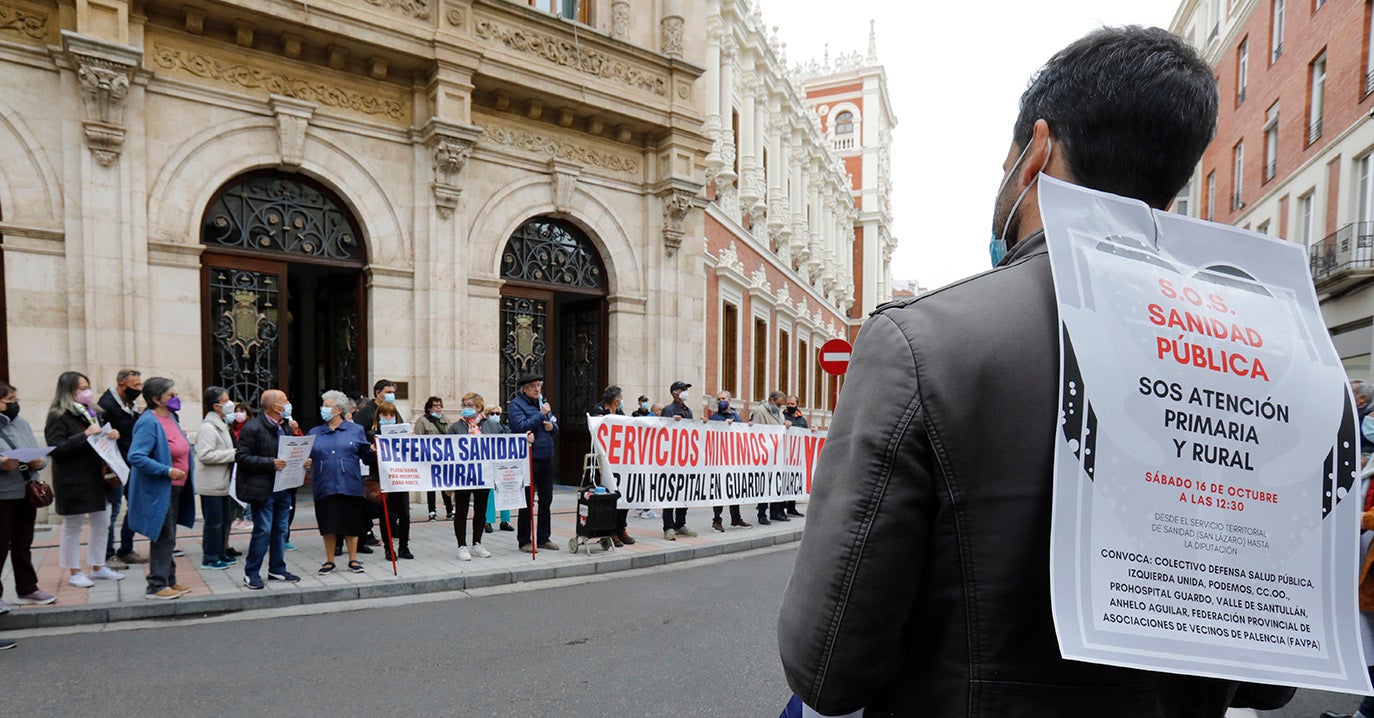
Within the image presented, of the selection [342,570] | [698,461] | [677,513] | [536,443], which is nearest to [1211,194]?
[698,461]

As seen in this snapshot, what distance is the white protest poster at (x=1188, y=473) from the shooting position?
1051mm

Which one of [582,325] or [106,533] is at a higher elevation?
[582,325]

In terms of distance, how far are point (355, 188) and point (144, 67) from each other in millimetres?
3125

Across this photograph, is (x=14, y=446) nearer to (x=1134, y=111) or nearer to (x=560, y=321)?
(x=1134, y=111)

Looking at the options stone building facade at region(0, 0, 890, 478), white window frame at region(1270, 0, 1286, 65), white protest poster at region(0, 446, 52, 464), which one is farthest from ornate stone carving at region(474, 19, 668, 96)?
white window frame at region(1270, 0, 1286, 65)

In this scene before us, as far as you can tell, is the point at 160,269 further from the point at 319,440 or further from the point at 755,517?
the point at 755,517

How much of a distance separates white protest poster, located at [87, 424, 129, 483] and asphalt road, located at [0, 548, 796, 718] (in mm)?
1676

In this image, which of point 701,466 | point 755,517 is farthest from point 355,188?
point 755,517

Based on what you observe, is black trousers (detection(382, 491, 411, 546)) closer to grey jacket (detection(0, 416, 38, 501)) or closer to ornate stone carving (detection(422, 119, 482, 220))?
grey jacket (detection(0, 416, 38, 501))

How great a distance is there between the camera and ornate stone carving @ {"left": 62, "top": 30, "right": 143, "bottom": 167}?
9.82 meters

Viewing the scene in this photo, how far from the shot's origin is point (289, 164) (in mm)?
11820

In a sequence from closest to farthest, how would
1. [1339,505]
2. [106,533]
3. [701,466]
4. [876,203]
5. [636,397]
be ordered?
1. [1339,505]
2. [106,533]
3. [701,466]
4. [636,397]
5. [876,203]

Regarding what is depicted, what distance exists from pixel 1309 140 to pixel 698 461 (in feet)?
71.8

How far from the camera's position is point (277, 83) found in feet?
38.7
